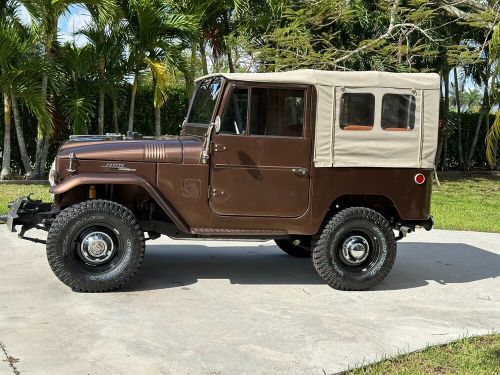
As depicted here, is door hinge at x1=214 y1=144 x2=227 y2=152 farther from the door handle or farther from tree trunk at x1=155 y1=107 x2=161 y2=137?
tree trunk at x1=155 y1=107 x2=161 y2=137

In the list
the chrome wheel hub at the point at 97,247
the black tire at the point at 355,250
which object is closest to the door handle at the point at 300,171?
the black tire at the point at 355,250

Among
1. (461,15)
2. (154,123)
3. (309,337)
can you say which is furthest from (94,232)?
(461,15)

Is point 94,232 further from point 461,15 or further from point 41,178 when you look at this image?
point 461,15

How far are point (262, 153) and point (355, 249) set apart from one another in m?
1.33

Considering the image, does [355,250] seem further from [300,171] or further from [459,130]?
[459,130]

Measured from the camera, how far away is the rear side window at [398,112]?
20.6 ft

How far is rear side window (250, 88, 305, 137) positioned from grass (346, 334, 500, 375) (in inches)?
95.5

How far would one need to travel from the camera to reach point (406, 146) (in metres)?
6.31

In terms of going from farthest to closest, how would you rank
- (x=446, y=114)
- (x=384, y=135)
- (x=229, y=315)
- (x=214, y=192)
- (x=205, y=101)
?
(x=446, y=114)
(x=205, y=101)
(x=384, y=135)
(x=214, y=192)
(x=229, y=315)

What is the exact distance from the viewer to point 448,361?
4.47 m

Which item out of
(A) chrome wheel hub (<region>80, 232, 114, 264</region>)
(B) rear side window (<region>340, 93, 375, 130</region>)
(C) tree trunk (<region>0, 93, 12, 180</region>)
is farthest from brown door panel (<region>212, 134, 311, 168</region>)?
(C) tree trunk (<region>0, 93, 12, 180</region>)

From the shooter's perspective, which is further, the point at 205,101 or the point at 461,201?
the point at 461,201

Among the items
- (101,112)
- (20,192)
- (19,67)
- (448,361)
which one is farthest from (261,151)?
(101,112)

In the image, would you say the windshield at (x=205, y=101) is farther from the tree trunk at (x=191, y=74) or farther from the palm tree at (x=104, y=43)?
the palm tree at (x=104, y=43)
